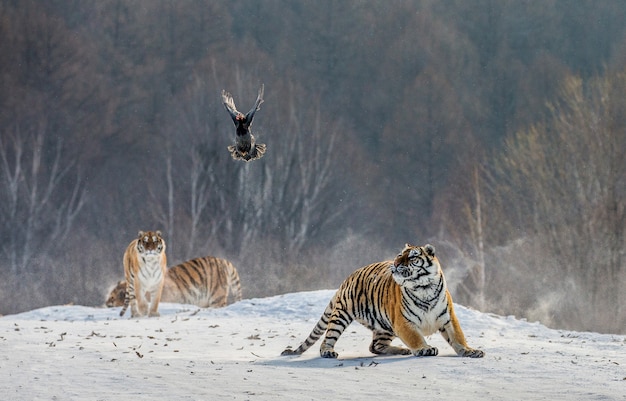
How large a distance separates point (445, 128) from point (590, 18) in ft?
29.3

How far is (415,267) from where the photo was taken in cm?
823

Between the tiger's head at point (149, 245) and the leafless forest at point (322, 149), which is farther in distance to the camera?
the leafless forest at point (322, 149)

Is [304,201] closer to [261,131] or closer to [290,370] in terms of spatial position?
[261,131]

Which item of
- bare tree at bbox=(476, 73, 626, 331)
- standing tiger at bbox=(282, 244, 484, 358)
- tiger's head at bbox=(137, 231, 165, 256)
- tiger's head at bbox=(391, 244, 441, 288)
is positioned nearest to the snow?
standing tiger at bbox=(282, 244, 484, 358)

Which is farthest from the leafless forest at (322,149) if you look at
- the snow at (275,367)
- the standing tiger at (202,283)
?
the snow at (275,367)

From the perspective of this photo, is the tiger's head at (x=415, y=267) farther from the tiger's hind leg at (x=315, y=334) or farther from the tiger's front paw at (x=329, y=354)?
the tiger's hind leg at (x=315, y=334)

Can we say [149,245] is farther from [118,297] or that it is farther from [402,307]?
[402,307]

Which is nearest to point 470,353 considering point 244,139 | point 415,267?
point 415,267

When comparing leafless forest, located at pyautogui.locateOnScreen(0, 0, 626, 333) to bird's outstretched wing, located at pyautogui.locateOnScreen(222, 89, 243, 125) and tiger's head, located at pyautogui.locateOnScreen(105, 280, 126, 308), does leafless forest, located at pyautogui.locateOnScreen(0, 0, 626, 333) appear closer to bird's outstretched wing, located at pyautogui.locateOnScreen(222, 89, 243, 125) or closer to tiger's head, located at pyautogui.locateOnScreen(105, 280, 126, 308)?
tiger's head, located at pyautogui.locateOnScreen(105, 280, 126, 308)

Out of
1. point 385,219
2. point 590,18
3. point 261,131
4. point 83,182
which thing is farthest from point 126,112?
point 590,18

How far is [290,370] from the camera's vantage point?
793 cm

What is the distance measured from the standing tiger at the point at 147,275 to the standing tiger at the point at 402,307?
19.1ft

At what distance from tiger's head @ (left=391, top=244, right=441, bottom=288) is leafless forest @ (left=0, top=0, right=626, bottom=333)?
1225cm

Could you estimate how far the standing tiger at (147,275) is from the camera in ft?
47.8
